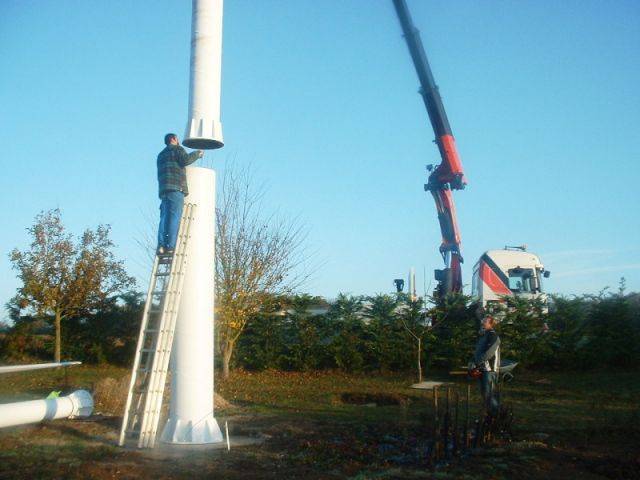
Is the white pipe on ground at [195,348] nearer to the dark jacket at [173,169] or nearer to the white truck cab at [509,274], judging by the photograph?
the dark jacket at [173,169]

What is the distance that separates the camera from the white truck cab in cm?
2542

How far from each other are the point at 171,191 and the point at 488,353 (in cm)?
522

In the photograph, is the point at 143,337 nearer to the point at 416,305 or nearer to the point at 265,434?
the point at 265,434

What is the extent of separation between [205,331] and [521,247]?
2023 centimetres

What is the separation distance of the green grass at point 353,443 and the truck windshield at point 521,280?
9.05 metres

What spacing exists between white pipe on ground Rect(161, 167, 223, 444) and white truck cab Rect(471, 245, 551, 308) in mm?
17692

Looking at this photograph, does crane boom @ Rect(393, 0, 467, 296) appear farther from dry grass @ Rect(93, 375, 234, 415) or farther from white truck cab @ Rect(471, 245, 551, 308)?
dry grass @ Rect(93, 375, 234, 415)

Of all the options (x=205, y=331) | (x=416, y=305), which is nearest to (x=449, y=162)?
(x=416, y=305)

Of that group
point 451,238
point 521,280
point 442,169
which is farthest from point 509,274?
point 442,169

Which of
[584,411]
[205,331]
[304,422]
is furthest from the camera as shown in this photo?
[584,411]

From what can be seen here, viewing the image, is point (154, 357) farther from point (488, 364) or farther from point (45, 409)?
point (488, 364)

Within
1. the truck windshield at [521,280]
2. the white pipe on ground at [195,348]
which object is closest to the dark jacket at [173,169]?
the white pipe on ground at [195,348]

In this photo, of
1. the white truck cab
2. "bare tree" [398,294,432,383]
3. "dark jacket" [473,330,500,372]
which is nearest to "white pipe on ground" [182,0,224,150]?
"dark jacket" [473,330,500,372]

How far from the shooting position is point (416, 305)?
21.4 metres
